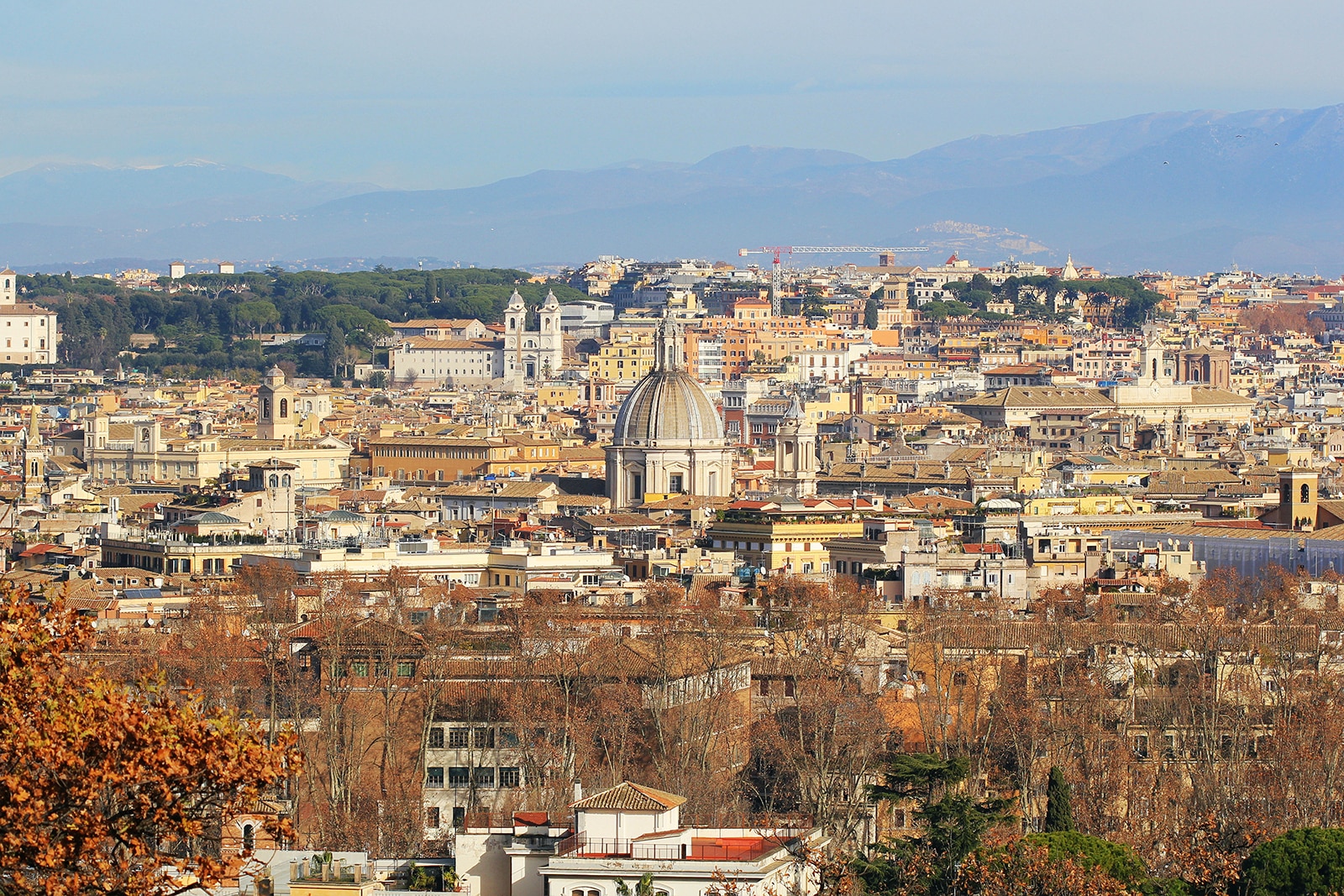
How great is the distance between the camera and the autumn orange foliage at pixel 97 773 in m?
13.4

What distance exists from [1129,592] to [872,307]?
4737 inches

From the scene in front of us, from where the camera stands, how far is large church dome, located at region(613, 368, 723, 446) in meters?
67.8

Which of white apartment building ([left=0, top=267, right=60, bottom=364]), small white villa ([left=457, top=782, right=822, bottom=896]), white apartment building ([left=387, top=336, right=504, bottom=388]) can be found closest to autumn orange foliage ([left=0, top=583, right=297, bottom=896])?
small white villa ([left=457, top=782, right=822, bottom=896])

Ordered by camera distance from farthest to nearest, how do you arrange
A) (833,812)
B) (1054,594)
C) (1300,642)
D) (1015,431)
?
(1015,431)
(1054,594)
(1300,642)
(833,812)

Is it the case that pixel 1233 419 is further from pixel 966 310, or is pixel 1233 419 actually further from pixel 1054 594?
pixel 1054 594

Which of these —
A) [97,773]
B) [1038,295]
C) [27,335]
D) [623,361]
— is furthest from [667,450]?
[1038,295]

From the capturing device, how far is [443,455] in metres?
77.8

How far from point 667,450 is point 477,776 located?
39438 mm

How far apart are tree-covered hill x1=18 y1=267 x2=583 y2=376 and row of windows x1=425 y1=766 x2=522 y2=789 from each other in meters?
104

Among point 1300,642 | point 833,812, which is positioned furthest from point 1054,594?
point 833,812

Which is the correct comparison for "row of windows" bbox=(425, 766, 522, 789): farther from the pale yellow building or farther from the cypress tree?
the pale yellow building

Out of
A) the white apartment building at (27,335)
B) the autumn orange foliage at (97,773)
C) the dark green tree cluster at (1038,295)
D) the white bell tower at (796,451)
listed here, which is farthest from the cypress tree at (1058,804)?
the dark green tree cluster at (1038,295)

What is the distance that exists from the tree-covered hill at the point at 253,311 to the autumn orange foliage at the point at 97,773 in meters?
118

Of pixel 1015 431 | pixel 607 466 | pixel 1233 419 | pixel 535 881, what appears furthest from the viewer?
pixel 1233 419
